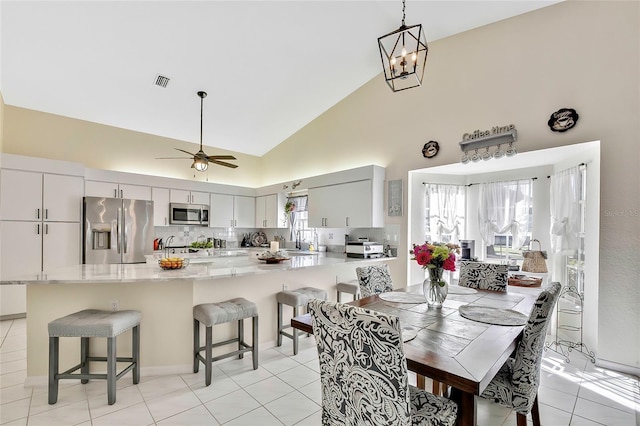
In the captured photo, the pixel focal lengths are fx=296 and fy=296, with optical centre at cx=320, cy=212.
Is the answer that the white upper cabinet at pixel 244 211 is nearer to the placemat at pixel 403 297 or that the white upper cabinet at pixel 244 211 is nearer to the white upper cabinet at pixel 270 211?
Result: the white upper cabinet at pixel 270 211

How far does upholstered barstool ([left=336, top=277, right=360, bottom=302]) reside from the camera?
12.6 feet

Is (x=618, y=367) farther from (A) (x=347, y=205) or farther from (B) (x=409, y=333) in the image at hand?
(A) (x=347, y=205)

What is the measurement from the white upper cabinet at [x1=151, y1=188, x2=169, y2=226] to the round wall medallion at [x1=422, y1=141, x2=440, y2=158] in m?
4.50

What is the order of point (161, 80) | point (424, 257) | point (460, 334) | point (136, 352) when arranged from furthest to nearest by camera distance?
point (161, 80) < point (136, 352) < point (424, 257) < point (460, 334)

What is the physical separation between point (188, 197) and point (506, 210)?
5.41 m

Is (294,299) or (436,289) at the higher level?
(436,289)

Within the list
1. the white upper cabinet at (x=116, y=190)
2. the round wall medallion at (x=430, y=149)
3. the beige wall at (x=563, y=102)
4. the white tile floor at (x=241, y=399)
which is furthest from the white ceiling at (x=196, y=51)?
the white tile floor at (x=241, y=399)

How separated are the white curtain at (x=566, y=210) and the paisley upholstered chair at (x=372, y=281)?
2293 millimetres

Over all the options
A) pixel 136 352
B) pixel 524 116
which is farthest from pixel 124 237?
pixel 524 116

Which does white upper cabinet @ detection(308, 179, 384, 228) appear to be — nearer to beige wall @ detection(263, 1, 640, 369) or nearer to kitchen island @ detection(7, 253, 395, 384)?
beige wall @ detection(263, 1, 640, 369)

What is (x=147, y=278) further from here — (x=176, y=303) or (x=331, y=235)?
(x=331, y=235)

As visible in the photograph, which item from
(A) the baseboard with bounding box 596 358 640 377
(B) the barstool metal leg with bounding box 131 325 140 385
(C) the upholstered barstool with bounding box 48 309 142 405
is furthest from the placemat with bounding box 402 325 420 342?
(A) the baseboard with bounding box 596 358 640 377

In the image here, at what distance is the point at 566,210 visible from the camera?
3457mm

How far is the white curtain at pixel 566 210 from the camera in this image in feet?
11.0
